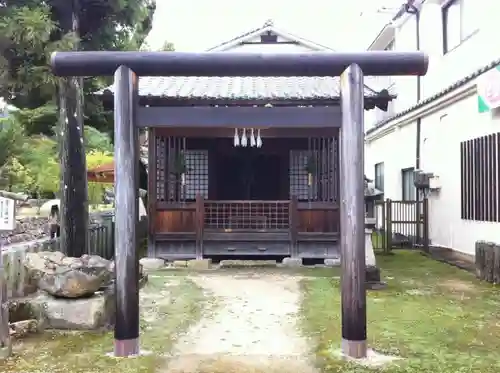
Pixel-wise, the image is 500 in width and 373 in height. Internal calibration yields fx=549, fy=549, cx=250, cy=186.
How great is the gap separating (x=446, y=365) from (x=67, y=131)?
7.47 meters

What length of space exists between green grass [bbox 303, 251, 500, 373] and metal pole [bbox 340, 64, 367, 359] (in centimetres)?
38

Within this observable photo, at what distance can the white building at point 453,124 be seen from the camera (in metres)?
11.7

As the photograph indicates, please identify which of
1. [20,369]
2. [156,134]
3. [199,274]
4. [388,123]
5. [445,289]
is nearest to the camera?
[20,369]

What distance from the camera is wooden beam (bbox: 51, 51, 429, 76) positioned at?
572 cm

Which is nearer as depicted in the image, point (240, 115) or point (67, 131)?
point (240, 115)

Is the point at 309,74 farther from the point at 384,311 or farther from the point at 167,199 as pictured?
the point at 167,199

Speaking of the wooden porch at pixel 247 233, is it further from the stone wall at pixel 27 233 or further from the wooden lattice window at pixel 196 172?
the stone wall at pixel 27 233

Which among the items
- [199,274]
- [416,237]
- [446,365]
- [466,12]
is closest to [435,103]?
[466,12]

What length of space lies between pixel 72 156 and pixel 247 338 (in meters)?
5.32

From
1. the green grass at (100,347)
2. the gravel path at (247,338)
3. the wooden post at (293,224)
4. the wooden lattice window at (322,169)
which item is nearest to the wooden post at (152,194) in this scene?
the wooden post at (293,224)

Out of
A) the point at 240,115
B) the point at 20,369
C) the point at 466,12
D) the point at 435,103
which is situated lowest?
the point at 20,369

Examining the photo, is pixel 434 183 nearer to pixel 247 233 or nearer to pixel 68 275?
pixel 247 233

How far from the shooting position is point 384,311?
303 inches

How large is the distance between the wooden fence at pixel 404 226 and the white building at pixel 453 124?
36 cm
